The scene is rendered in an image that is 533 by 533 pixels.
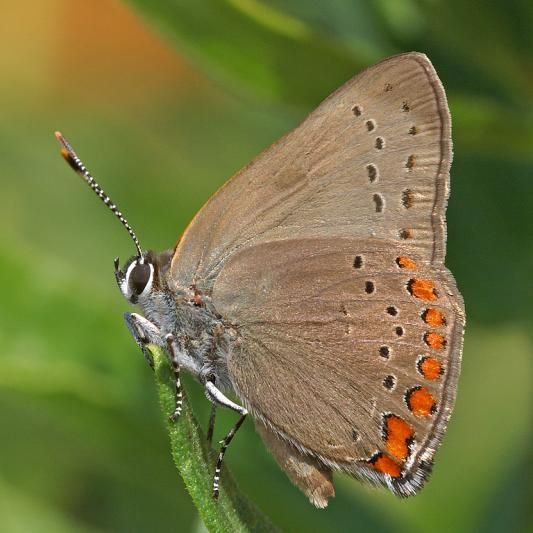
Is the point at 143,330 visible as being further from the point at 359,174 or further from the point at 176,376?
the point at 359,174

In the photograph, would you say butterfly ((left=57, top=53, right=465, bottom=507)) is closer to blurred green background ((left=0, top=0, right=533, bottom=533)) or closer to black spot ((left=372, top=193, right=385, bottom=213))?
black spot ((left=372, top=193, right=385, bottom=213))

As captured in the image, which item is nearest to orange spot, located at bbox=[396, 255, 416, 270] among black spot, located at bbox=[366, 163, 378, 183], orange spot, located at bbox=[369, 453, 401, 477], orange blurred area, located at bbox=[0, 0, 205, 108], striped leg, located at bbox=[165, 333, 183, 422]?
black spot, located at bbox=[366, 163, 378, 183]

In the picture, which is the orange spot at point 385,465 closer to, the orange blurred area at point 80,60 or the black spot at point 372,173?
the black spot at point 372,173

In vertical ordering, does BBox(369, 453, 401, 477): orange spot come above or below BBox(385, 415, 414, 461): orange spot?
below

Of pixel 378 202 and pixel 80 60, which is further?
pixel 80 60

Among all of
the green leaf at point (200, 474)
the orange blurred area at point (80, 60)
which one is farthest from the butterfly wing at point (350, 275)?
the orange blurred area at point (80, 60)

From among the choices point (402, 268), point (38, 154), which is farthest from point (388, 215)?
point (38, 154)

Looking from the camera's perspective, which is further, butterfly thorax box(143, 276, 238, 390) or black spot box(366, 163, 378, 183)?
butterfly thorax box(143, 276, 238, 390)

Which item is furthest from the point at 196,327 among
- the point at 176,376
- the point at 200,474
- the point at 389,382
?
the point at 200,474
